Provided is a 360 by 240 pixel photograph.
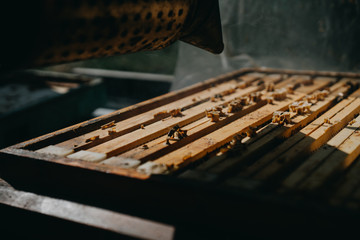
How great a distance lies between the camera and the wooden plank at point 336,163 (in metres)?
1.53

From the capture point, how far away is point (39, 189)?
1.93 meters

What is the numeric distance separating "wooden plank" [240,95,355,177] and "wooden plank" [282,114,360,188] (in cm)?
16

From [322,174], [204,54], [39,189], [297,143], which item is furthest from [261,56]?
[39,189]

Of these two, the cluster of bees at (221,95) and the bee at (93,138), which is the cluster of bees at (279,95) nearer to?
the cluster of bees at (221,95)

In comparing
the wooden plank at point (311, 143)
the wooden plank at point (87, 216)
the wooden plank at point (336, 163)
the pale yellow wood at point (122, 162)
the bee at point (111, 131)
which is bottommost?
the wooden plank at point (87, 216)

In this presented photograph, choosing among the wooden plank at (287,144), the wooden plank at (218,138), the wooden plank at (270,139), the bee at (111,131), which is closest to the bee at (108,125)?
the bee at (111,131)

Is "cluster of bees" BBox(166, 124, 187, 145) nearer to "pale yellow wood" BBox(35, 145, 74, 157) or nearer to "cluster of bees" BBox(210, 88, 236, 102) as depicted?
"pale yellow wood" BBox(35, 145, 74, 157)

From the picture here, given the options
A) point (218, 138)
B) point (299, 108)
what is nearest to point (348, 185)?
point (218, 138)

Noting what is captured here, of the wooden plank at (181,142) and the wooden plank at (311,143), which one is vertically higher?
the wooden plank at (181,142)

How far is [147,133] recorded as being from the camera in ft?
7.52

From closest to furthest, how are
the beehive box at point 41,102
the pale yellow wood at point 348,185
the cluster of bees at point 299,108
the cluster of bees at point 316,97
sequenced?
the pale yellow wood at point 348,185 < the cluster of bees at point 299,108 < the cluster of bees at point 316,97 < the beehive box at point 41,102

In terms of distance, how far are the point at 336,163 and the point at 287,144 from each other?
345mm

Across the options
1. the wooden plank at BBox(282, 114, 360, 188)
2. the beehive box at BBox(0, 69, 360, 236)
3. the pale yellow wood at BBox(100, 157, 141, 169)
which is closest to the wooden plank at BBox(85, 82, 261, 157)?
the beehive box at BBox(0, 69, 360, 236)

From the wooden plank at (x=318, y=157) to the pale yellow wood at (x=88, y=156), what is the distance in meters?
1.03
